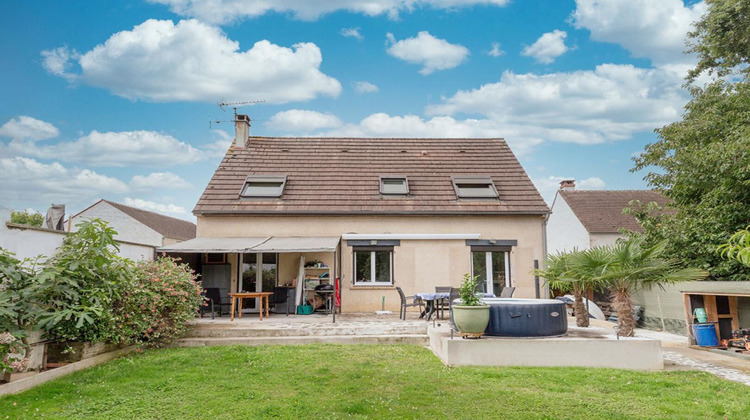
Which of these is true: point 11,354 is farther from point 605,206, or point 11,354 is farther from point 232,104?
point 605,206

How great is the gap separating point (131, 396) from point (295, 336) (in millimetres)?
5000

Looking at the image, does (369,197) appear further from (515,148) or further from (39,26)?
(39,26)

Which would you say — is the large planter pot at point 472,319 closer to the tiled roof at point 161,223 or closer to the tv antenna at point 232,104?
the tv antenna at point 232,104

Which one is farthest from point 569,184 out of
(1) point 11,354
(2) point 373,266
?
(1) point 11,354

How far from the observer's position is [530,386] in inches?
282

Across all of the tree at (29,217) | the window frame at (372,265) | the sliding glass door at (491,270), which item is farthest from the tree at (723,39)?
the tree at (29,217)

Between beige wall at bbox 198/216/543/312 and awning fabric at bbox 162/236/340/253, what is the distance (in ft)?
1.94

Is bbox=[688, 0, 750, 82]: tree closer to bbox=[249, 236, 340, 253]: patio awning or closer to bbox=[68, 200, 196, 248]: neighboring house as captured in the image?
bbox=[249, 236, 340, 253]: patio awning

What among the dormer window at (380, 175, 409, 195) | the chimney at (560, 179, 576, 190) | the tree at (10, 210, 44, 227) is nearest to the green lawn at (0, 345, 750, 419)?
the dormer window at (380, 175, 409, 195)

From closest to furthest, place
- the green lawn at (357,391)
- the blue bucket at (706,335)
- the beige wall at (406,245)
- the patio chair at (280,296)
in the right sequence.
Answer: the green lawn at (357,391), the blue bucket at (706,335), the patio chair at (280,296), the beige wall at (406,245)

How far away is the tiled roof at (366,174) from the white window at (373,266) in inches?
60.0

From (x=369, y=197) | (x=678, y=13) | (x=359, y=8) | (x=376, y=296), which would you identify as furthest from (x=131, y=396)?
(x=678, y=13)

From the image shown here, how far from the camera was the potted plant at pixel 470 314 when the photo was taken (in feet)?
29.0

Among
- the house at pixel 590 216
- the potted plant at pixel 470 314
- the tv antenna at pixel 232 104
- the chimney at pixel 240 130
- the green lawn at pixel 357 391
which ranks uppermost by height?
the tv antenna at pixel 232 104
